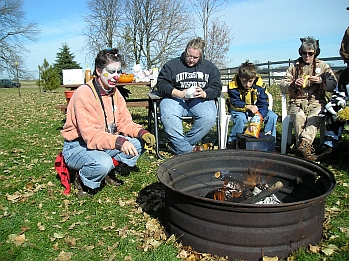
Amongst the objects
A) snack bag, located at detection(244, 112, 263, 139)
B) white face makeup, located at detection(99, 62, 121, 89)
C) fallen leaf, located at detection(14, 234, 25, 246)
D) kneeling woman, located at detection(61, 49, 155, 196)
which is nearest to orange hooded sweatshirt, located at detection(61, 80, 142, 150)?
kneeling woman, located at detection(61, 49, 155, 196)

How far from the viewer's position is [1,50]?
96.0 feet

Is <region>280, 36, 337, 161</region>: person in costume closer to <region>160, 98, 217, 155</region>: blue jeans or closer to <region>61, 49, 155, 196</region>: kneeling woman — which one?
<region>160, 98, 217, 155</region>: blue jeans

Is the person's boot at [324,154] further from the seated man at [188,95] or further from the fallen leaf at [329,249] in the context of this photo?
the fallen leaf at [329,249]

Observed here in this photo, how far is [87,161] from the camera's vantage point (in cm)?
329

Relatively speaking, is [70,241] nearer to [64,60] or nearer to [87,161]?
[87,161]

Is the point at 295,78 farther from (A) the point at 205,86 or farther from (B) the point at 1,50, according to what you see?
(B) the point at 1,50

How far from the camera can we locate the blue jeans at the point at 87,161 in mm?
3297

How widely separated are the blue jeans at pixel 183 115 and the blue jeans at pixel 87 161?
1.26 metres

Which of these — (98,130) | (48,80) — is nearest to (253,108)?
(98,130)

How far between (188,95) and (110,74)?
140 cm

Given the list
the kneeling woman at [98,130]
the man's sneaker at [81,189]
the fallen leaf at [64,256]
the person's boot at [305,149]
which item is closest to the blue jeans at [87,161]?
the kneeling woman at [98,130]

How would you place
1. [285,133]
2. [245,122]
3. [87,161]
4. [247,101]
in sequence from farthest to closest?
[285,133]
[247,101]
[245,122]
[87,161]

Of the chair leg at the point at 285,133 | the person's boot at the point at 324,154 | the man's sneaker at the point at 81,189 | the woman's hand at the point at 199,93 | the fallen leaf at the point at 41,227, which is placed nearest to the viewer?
the fallen leaf at the point at 41,227

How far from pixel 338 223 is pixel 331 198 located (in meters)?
0.61
